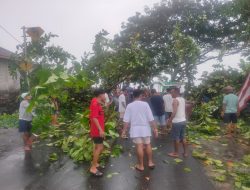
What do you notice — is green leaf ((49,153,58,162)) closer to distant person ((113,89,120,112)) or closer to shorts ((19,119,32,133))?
shorts ((19,119,32,133))

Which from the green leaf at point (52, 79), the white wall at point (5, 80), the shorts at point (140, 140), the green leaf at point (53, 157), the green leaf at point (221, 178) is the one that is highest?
the white wall at point (5, 80)

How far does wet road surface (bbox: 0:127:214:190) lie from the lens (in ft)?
21.4

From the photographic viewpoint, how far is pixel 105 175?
23.4ft

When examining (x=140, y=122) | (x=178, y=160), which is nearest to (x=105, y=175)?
(x=140, y=122)

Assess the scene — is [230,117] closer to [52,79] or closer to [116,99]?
[116,99]

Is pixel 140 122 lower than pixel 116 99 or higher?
lower

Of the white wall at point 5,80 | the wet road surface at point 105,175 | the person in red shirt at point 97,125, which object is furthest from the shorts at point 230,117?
the white wall at point 5,80

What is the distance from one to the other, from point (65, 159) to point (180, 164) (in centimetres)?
297

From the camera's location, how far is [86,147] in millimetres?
8609

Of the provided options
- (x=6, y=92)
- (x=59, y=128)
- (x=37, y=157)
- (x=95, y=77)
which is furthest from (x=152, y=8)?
(x=37, y=157)

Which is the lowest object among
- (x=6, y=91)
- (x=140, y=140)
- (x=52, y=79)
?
(x=140, y=140)

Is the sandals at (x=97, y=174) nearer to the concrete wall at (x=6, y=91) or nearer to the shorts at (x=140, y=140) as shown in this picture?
the shorts at (x=140, y=140)

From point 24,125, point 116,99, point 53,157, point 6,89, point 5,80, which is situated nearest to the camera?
point 53,157

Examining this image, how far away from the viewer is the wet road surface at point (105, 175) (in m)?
6.52
